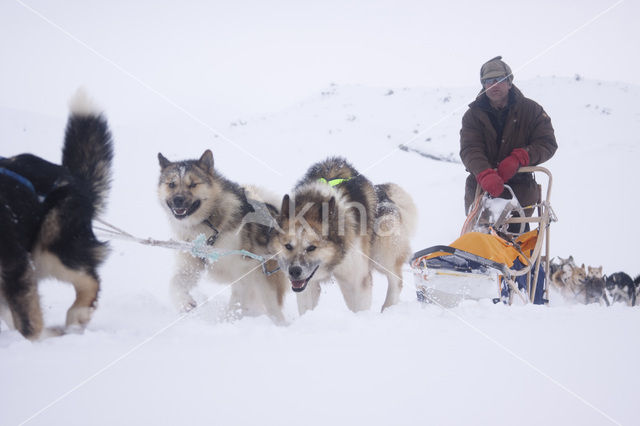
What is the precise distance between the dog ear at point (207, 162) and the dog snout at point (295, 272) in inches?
46.6

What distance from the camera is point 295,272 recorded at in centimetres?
292

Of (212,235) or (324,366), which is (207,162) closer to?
(212,235)

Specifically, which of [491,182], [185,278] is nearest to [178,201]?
[185,278]

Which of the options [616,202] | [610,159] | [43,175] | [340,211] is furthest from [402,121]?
[43,175]

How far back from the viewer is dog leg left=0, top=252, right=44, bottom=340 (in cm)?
209

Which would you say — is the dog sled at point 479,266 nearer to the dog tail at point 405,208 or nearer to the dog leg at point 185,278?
the dog tail at point 405,208

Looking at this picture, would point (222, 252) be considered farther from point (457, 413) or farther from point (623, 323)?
point (623, 323)

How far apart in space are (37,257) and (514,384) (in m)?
2.36

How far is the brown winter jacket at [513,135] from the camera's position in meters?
3.52

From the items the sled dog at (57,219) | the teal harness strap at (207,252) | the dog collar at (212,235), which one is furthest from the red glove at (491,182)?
the sled dog at (57,219)

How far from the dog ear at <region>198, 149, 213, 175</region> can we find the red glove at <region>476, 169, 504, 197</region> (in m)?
2.18

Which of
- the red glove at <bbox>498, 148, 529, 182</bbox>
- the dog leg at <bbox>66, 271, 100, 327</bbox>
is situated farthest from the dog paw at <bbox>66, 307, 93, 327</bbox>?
the red glove at <bbox>498, 148, 529, 182</bbox>

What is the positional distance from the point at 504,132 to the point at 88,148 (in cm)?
317

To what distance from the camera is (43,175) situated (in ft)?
7.65
